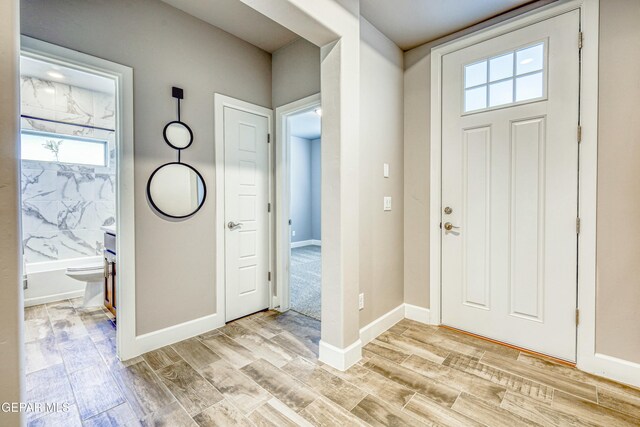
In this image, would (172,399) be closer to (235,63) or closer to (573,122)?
(235,63)

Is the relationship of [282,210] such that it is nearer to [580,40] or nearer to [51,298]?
[580,40]

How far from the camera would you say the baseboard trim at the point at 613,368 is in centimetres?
179

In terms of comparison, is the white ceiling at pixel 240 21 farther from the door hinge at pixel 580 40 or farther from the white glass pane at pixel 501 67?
the door hinge at pixel 580 40

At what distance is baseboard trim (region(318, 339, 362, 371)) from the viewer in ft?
6.48

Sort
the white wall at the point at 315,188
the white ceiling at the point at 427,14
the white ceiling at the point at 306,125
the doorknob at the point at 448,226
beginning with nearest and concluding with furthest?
the white ceiling at the point at 427,14 < the doorknob at the point at 448,226 < the white ceiling at the point at 306,125 < the white wall at the point at 315,188

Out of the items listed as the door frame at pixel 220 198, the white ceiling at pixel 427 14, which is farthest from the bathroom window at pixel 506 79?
the door frame at pixel 220 198

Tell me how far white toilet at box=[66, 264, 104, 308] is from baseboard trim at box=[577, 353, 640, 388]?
439cm

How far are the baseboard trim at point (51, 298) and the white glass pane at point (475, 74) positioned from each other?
482 centimetres

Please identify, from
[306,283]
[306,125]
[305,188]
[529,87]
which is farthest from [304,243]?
[529,87]

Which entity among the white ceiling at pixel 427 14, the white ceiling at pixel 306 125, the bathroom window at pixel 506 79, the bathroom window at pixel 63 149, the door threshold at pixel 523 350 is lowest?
the door threshold at pixel 523 350

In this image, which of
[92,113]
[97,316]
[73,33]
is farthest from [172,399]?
[92,113]

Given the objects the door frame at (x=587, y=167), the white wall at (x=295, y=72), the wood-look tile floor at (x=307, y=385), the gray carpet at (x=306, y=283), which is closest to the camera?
the wood-look tile floor at (x=307, y=385)

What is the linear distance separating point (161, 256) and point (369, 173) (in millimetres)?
1813

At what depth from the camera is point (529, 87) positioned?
2.15 metres
